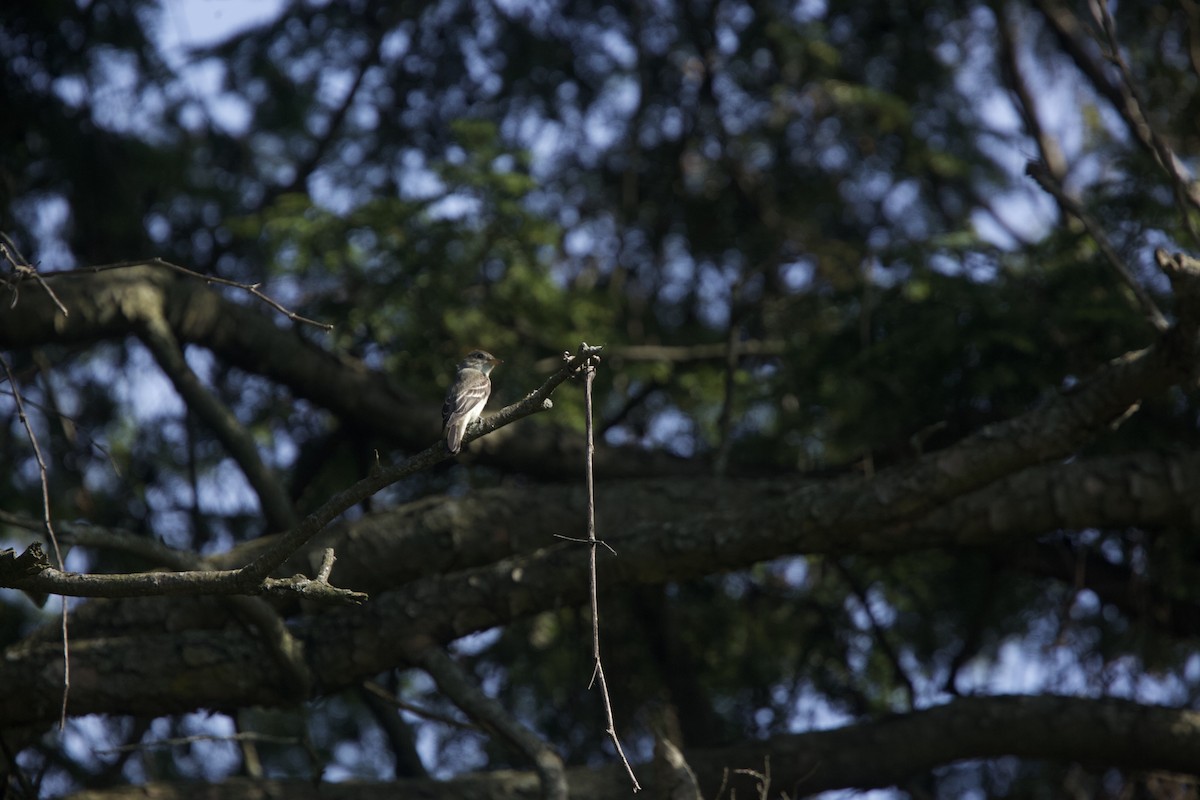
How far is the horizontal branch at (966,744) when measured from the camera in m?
6.14

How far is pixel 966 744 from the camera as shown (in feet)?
20.5

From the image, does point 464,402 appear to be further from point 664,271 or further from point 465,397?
point 664,271

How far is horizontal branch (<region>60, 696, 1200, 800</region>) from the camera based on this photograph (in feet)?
20.1

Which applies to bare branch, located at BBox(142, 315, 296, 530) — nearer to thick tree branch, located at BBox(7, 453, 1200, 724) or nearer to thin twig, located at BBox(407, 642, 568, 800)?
thick tree branch, located at BBox(7, 453, 1200, 724)

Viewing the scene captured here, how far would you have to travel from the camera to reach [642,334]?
905cm

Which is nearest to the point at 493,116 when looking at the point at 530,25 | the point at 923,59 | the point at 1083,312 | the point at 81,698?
the point at 530,25

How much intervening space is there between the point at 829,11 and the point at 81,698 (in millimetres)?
7644

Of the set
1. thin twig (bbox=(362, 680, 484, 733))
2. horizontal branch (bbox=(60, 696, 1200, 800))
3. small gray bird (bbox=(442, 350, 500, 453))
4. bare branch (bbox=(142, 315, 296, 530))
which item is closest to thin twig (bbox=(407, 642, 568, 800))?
thin twig (bbox=(362, 680, 484, 733))

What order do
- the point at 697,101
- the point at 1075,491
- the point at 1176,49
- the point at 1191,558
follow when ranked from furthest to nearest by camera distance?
the point at 697,101 < the point at 1176,49 < the point at 1191,558 < the point at 1075,491

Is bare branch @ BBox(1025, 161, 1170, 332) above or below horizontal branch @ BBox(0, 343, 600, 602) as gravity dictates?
above

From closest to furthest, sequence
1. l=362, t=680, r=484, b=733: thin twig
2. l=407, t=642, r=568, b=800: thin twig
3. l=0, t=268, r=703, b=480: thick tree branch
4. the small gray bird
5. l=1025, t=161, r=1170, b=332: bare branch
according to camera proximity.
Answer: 1. the small gray bird
2. l=1025, t=161, r=1170, b=332: bare branch
3. l=407, t=642, r=568, b=800: thin twig
4. l=362, t=680, r=484, b=733: thin twig
5. l=0, t=268, r=703, b=480: thick tree branch

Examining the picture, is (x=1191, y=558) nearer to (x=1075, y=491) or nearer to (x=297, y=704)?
(x=1075, y=491)

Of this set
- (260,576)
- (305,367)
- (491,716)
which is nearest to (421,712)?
(491,716)

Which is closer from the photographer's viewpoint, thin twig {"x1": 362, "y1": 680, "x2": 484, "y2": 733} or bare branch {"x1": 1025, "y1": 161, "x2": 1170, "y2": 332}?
bare branch {"x1": 1025, "y1": 161, "x2": 1170, "y2": 332}
